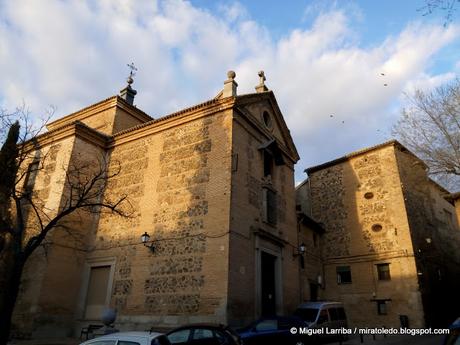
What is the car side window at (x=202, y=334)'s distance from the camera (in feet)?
27.6

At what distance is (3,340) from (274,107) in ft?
48.1

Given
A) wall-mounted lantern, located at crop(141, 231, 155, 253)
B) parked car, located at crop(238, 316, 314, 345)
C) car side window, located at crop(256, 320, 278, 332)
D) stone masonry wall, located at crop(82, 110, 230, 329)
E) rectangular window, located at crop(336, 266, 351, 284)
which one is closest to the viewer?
parked car, located at crop(238, 316, 314, 345)

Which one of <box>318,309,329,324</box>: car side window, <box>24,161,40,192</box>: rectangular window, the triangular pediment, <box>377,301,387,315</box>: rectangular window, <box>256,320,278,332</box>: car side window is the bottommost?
<box>256,320,278,332</box>: car side window

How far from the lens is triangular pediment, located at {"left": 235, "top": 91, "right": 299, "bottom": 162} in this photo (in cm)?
1608

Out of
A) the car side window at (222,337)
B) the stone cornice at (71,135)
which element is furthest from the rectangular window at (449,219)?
A: the stone cornice at (71,135)

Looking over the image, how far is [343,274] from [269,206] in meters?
7.77

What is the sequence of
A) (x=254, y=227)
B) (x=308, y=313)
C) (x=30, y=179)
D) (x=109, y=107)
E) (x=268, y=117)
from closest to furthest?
(x=308, y=313) < (x=254, y=227) < (x=30, y=179) < (x=268, y=117) < (x=109, y=107)

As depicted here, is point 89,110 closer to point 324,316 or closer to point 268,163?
point 268,163

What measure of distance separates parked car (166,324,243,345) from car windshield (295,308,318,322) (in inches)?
233

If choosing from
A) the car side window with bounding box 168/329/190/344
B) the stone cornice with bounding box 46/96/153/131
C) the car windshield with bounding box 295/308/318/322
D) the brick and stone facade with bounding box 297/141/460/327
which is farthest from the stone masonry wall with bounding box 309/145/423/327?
the car side window with bounding box 168/329/190/344

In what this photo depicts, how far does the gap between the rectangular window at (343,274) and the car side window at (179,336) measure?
45.8ft

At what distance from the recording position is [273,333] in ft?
34.2

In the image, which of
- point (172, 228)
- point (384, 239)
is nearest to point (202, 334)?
point (172, 228)

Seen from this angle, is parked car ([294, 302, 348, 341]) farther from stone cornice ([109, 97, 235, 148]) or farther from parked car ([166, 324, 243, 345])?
stone cornice ([109, 97, 235, 148])
